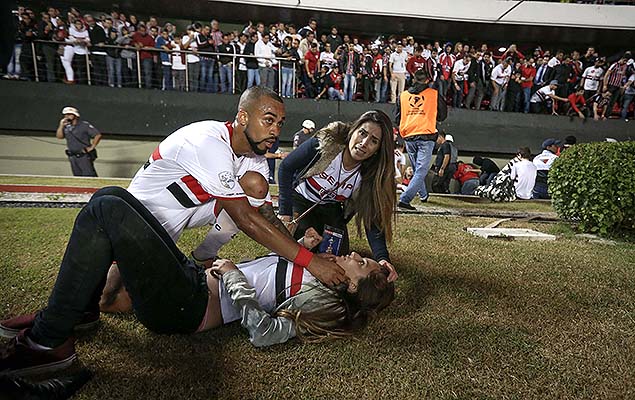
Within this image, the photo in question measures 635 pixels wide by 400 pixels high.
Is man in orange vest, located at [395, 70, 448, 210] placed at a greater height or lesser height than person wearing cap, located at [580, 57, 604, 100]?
lesser

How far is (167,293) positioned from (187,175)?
65 cm

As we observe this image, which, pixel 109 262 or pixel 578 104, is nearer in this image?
pixel 109 262

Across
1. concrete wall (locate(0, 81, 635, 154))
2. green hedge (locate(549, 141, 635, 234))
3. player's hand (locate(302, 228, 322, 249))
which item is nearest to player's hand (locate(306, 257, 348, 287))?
player's hand (locate(302, 228, 322, 249))

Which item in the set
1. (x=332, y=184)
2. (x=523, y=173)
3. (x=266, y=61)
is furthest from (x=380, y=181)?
(x=266, y=61)

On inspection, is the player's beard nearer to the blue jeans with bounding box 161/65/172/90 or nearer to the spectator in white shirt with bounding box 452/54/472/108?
the blue jeans with bounding box 161/65/172/90

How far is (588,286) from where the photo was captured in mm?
3381

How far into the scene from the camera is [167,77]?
11633mm

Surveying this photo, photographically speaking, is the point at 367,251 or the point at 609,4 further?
the point at 609,4

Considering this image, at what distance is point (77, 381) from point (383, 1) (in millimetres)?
16082

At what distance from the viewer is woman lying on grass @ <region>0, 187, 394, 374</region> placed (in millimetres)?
1787

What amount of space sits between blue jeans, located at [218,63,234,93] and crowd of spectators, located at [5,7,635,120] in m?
0.03

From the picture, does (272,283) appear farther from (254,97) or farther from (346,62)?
(346,62)

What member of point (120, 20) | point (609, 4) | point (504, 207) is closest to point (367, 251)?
point (504, 207)

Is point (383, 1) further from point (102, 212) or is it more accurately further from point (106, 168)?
point (102, 212)
